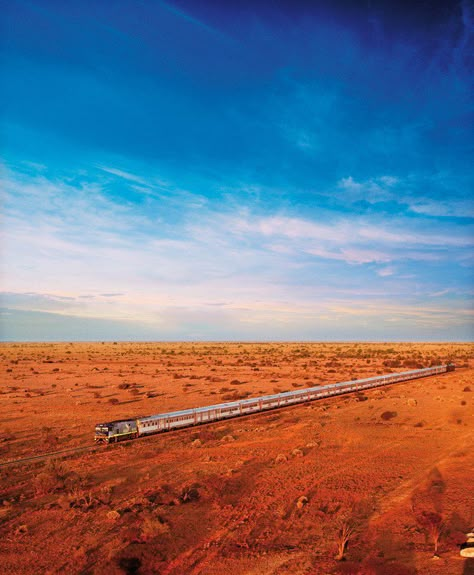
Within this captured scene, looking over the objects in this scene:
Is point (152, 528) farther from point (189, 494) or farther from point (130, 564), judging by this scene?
point (189, 494)

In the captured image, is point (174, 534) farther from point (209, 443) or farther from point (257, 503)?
point (209, 443)

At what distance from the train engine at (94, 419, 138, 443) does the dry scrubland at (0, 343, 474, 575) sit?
733mm

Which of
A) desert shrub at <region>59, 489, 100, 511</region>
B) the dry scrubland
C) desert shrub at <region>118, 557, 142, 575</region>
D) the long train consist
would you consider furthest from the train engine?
desert shrub at <region>118, 557, 142, 575</region>

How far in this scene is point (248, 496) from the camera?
16.6 m

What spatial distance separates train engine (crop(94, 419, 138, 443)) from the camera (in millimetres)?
23984

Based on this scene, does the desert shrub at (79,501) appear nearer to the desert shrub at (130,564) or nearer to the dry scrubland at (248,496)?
the dry scrubland at (248,496)

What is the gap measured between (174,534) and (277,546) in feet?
10.8

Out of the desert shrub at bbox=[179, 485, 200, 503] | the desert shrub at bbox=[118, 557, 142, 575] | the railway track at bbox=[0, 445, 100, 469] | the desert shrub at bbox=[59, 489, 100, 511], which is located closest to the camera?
the desert shrub at bbox=[118, 557, 142, 575]

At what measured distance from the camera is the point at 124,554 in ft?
40.7

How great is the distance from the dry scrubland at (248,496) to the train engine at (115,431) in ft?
2.41

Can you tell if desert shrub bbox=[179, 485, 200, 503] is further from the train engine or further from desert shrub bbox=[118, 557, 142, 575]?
the train engine

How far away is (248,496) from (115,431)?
10.7 metres

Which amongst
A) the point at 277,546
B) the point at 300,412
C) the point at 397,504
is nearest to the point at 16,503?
the point at 277,546

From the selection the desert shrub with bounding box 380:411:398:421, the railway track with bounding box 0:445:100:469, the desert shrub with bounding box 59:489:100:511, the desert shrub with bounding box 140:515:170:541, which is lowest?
the railway track with bounding box 0:445:100:469
